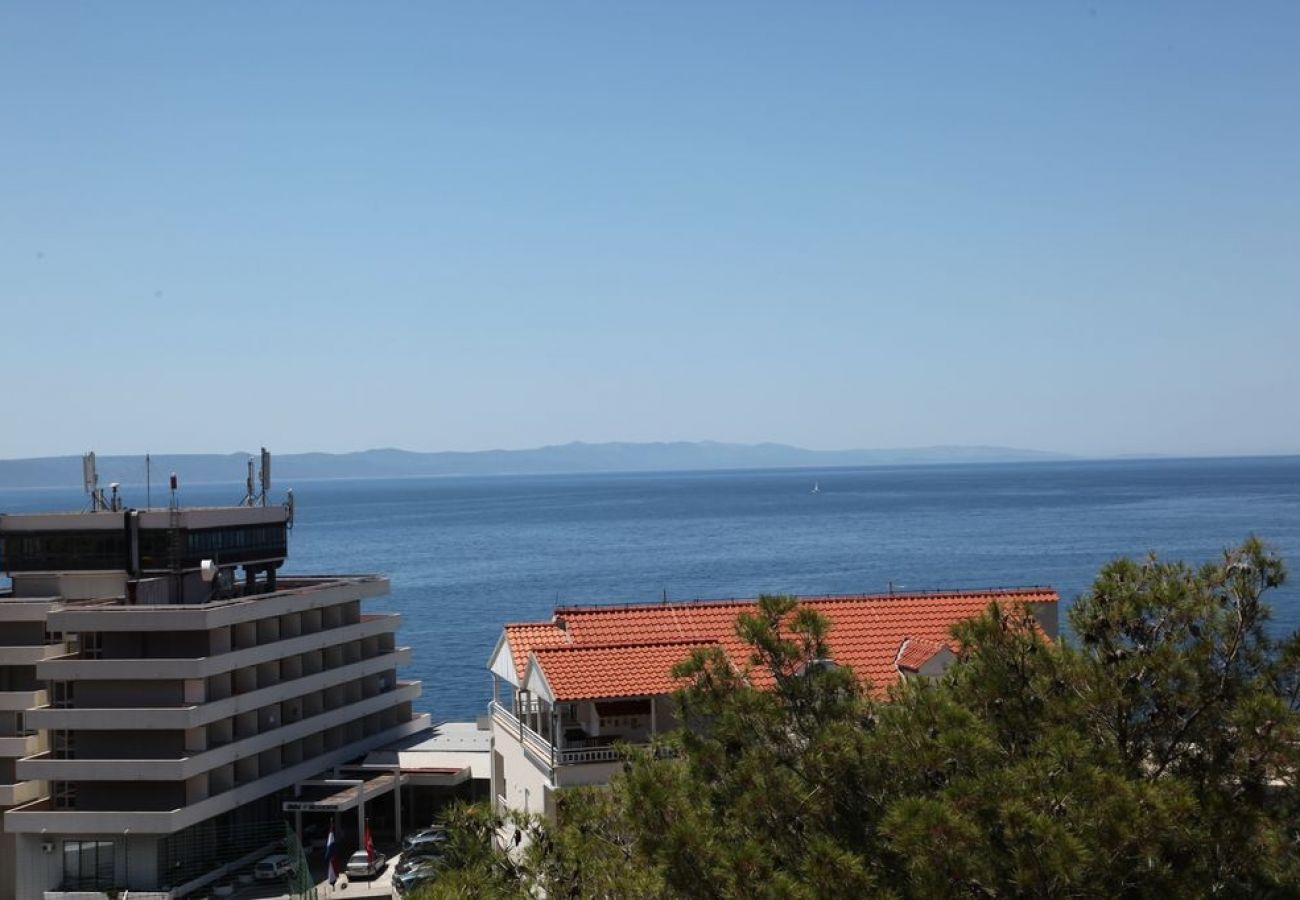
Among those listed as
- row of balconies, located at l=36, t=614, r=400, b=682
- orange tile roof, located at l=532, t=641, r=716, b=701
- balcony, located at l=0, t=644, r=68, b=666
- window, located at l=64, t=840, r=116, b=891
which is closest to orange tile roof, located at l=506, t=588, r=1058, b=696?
orange tile roof, located at l=532, t=641, r=716, b=701

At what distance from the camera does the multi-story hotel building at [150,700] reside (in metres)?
50.6

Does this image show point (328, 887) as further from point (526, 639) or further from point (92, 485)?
point (92, 485)

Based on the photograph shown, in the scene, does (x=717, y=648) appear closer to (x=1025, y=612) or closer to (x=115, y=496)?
(x=1025, y=612)

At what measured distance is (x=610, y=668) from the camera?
3531 centimetres

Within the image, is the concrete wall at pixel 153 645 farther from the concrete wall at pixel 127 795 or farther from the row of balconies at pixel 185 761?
the concrete wall at pixel 127 795

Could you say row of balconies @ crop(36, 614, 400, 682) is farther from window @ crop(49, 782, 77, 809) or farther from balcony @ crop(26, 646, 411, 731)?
window @ crop(49, 782, 77, 809)

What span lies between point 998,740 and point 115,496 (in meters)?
51.8

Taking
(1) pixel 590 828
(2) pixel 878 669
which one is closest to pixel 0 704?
(2) pixel 878 669

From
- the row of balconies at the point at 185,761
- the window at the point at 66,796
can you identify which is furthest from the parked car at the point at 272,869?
the window at the point at 66,796

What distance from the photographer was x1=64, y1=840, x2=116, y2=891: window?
165ft

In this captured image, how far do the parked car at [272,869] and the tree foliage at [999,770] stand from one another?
1336 inches

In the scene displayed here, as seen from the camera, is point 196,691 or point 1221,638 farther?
point 196,691

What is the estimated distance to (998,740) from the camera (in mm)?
17516

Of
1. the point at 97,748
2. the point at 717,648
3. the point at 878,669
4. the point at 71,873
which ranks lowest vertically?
the point at 71,873
